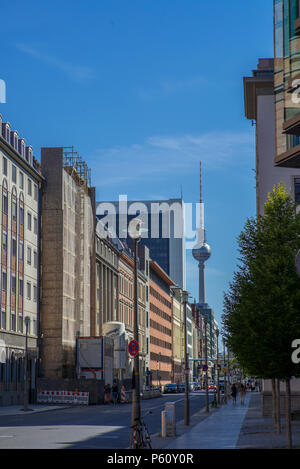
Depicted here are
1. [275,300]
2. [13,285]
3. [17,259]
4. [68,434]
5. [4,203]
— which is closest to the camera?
[275,300]

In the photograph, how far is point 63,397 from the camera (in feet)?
219

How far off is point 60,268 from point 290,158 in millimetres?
48010

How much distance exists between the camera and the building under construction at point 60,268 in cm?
7619

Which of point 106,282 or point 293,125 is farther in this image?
point 106,282

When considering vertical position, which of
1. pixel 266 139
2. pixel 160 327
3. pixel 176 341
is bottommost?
pixel 176 341

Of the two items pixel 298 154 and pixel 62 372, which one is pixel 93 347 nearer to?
pixel 62 372

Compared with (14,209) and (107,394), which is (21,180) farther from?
(107,394)

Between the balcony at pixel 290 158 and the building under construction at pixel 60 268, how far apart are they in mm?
46733

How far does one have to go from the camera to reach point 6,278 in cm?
6612

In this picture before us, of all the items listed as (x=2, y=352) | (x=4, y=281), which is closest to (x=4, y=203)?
(x=4, y=281)

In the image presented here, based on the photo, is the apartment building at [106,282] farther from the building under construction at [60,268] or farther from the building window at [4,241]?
the building window at [4,241]

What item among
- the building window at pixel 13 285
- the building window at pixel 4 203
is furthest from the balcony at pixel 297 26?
the building window at pixel 13 285
